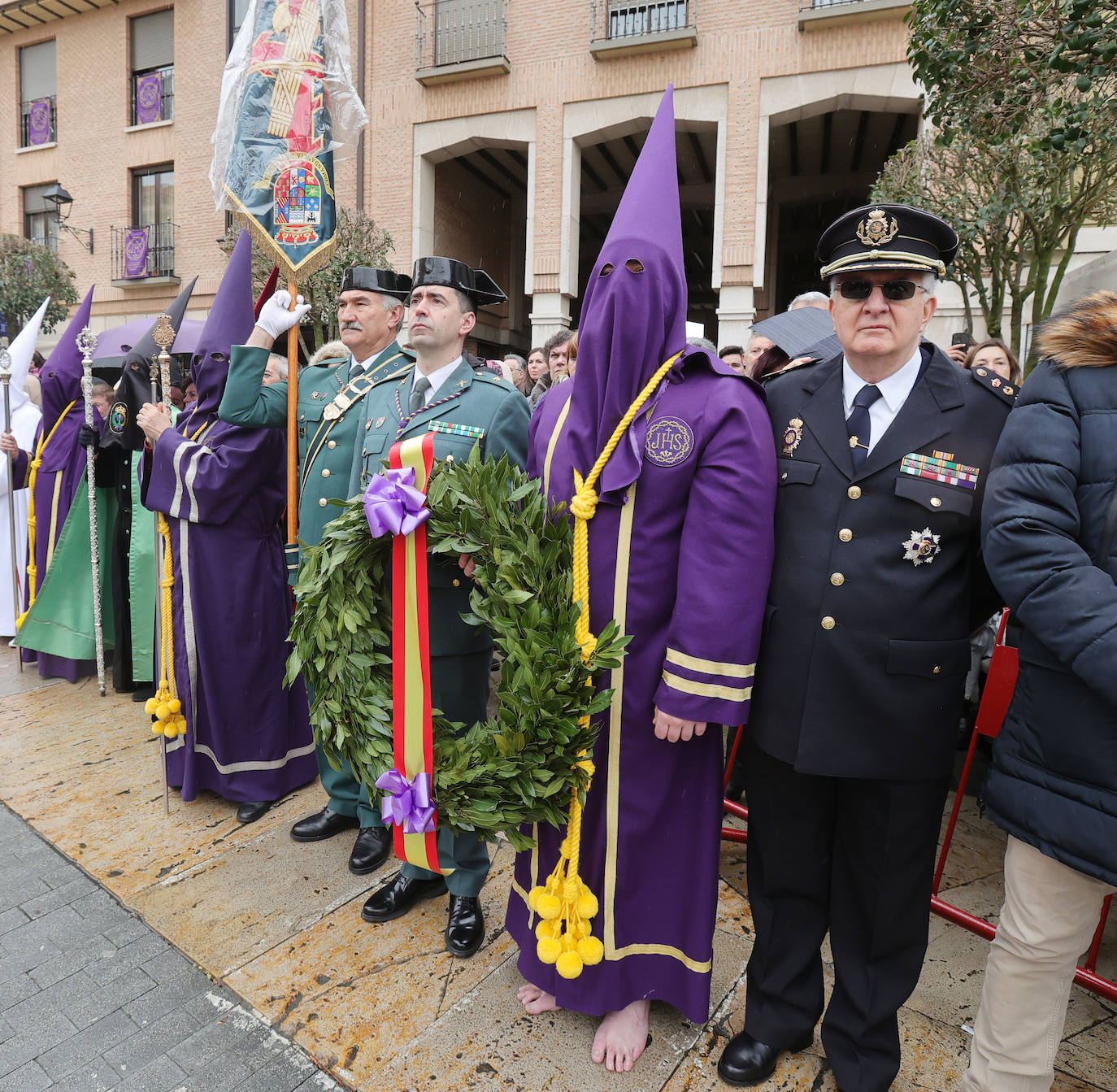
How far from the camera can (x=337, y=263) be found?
12.5m

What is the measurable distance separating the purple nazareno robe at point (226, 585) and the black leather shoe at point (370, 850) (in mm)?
722

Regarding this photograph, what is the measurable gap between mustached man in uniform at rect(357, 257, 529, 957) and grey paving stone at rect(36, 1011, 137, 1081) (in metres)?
0.79

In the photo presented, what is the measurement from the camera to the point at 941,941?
277 centimetres

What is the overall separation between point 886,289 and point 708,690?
1091 millimetres

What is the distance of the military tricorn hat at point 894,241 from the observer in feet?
6.29

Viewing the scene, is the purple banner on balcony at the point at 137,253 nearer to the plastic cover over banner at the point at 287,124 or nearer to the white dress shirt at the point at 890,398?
the plastic cover over banner at the point at 287,124

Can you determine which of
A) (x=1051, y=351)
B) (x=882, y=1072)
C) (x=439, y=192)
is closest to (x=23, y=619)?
(x=882, y=1072)

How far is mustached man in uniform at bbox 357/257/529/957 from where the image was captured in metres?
2.69

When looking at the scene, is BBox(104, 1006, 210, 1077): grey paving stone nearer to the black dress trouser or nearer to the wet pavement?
the wet pavement

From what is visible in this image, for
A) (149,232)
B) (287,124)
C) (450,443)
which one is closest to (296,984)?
(450,443)

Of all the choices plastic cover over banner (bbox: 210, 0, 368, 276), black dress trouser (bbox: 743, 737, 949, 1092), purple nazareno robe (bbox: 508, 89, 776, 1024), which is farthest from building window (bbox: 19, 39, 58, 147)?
black dress trouser (bbox: 743, 737, 949, 1092)

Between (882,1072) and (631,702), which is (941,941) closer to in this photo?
(882,1072)

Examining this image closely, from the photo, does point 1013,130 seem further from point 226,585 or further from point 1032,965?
point 226,585

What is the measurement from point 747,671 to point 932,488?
2.08 feet
